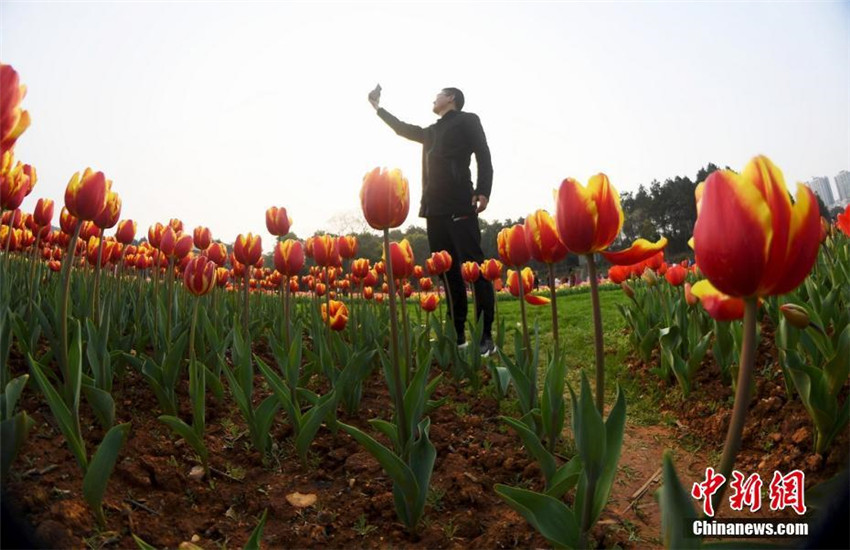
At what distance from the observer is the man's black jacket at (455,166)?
4.98m

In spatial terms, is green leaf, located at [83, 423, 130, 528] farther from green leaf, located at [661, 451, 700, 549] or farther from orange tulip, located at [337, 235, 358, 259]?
orange tulip, located at [337, 235, 358, 259]

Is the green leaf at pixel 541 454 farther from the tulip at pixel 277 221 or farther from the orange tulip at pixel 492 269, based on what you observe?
the tulip at pixel 277 221

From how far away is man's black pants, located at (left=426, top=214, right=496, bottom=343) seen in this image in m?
4.73

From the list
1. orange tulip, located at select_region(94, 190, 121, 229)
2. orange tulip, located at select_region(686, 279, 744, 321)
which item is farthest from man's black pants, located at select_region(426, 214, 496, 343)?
orange tulip, located at select_region(686, 279, 744, 321)

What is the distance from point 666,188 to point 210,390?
167ft

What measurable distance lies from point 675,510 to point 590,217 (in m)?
0.76

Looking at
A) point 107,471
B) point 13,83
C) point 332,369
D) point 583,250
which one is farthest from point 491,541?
point 13,83

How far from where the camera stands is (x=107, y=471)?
1.43 m

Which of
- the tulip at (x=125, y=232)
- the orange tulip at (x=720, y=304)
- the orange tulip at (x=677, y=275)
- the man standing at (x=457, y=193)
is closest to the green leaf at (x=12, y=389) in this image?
the orange tulip at (x=720, y=304)

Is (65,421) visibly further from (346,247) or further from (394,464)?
(346,247)

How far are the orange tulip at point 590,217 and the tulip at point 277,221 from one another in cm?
238

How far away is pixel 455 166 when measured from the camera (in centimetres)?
502

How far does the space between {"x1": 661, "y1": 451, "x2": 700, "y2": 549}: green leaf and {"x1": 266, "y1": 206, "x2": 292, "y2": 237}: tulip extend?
2923 mm

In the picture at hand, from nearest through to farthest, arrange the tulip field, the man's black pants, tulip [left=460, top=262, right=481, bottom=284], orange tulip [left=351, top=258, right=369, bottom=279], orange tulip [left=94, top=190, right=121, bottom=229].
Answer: the tulip field, orange tulip [left=94, top=190, right=121, bottom=229], tulip [left=460, top=262, right=481, bottom=284], orange tulip [left=351, top=258, right=369, bottom=279], the man's black pants
